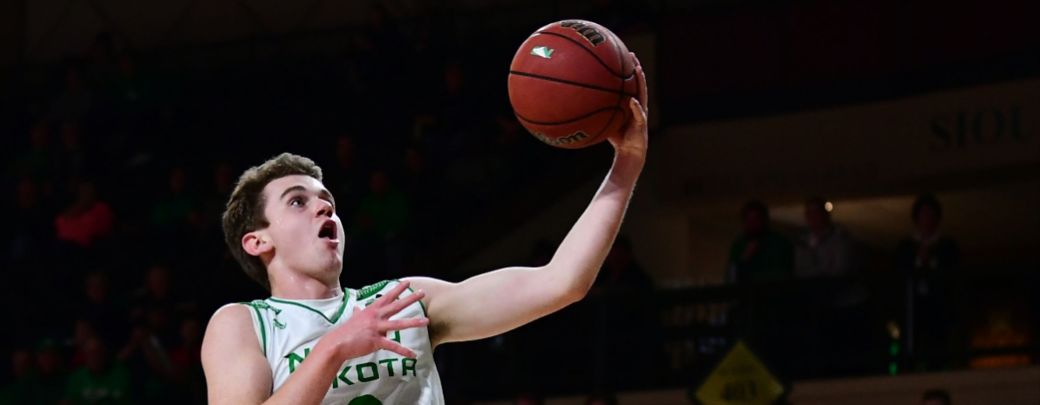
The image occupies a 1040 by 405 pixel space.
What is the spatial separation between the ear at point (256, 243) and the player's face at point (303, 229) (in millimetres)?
14

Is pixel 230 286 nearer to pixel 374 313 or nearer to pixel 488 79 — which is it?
pixel 488 79

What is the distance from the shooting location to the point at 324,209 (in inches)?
160

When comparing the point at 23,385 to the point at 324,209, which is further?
the point at 23,385

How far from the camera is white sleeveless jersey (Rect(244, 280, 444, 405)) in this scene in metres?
3.87

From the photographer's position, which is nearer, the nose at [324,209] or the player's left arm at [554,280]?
the player's left arm at [554,280]

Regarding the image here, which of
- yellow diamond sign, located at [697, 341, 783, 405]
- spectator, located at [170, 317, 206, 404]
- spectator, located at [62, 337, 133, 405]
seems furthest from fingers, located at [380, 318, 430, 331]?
Result: spectator, located at [62, 337, 133, 405]

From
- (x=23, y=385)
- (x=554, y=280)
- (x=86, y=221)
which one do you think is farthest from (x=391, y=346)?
(x=86, y=221)

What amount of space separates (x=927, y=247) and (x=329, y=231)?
18.7 feet

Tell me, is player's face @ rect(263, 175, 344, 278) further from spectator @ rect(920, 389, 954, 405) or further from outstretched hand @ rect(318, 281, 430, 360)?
spectator @ rect(920, 389, 954, 405)

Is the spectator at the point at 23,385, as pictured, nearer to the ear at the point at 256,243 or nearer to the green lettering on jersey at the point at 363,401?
the ear at the point at 256,243

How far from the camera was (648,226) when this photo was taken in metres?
12.7

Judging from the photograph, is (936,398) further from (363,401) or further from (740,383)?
(363,401)

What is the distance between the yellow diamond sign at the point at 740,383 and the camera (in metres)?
8.55

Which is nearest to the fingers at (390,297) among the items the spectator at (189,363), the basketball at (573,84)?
the basketball at (573,84)
